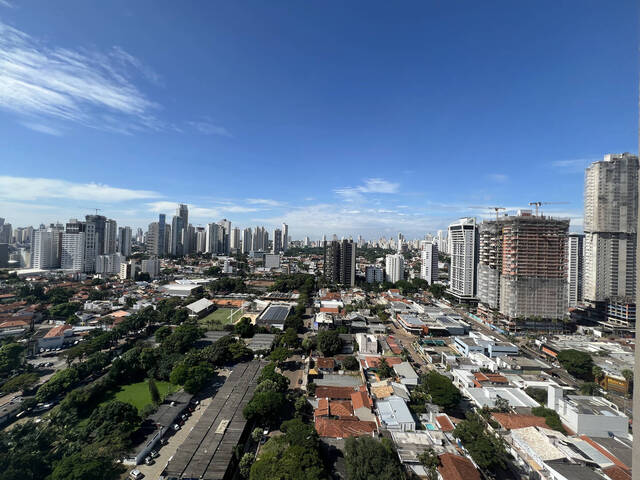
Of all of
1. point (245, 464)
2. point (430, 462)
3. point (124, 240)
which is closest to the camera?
point (430, 462)

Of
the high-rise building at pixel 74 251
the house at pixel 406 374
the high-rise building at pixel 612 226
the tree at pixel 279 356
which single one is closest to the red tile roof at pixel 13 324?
the tree at pixel 279 356

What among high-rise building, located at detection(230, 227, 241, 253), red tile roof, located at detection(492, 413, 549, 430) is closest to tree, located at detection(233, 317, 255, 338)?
red tile roof, located at detection(492, 413, 549, 430)

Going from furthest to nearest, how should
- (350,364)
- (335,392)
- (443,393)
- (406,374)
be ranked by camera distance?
1. (350,364)
2. (406,374)
3. (335,392)
4. (443,393)

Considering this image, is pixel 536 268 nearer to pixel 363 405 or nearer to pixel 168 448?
pixel 363 405

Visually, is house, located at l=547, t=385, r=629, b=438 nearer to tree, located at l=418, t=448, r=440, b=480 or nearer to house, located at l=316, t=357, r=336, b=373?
tree, located at l=418, t=448, r=440, b=480

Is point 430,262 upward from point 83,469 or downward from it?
upward

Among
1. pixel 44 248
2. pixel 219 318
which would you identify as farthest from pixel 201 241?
pixel 219 318
